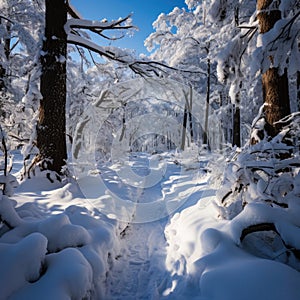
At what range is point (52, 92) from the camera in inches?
230

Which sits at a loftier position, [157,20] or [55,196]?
[157,20]

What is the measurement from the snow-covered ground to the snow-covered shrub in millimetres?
253

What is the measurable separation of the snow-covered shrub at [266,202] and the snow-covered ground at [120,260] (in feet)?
0.83

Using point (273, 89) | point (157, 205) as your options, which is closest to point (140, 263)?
point (157, 205)

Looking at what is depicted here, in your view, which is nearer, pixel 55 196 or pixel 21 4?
pixel 55 196

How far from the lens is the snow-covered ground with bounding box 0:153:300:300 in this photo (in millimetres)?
1979

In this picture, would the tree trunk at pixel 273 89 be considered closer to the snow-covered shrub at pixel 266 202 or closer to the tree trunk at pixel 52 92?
the snow-covered shrub at pixel 266 202

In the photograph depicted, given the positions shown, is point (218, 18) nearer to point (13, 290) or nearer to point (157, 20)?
point (13, 290)

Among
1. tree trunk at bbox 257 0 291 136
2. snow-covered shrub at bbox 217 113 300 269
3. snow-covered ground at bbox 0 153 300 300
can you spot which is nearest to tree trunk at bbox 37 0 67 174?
snow-covered ground at bbox 0 153 300 300

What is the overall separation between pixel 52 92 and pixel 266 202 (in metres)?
5.73

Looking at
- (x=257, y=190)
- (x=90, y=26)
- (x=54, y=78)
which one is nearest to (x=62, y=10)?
(x=90, y=26)

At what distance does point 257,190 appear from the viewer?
315 cm

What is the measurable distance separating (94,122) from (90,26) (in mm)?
4610

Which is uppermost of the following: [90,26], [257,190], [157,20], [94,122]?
[157,20]
